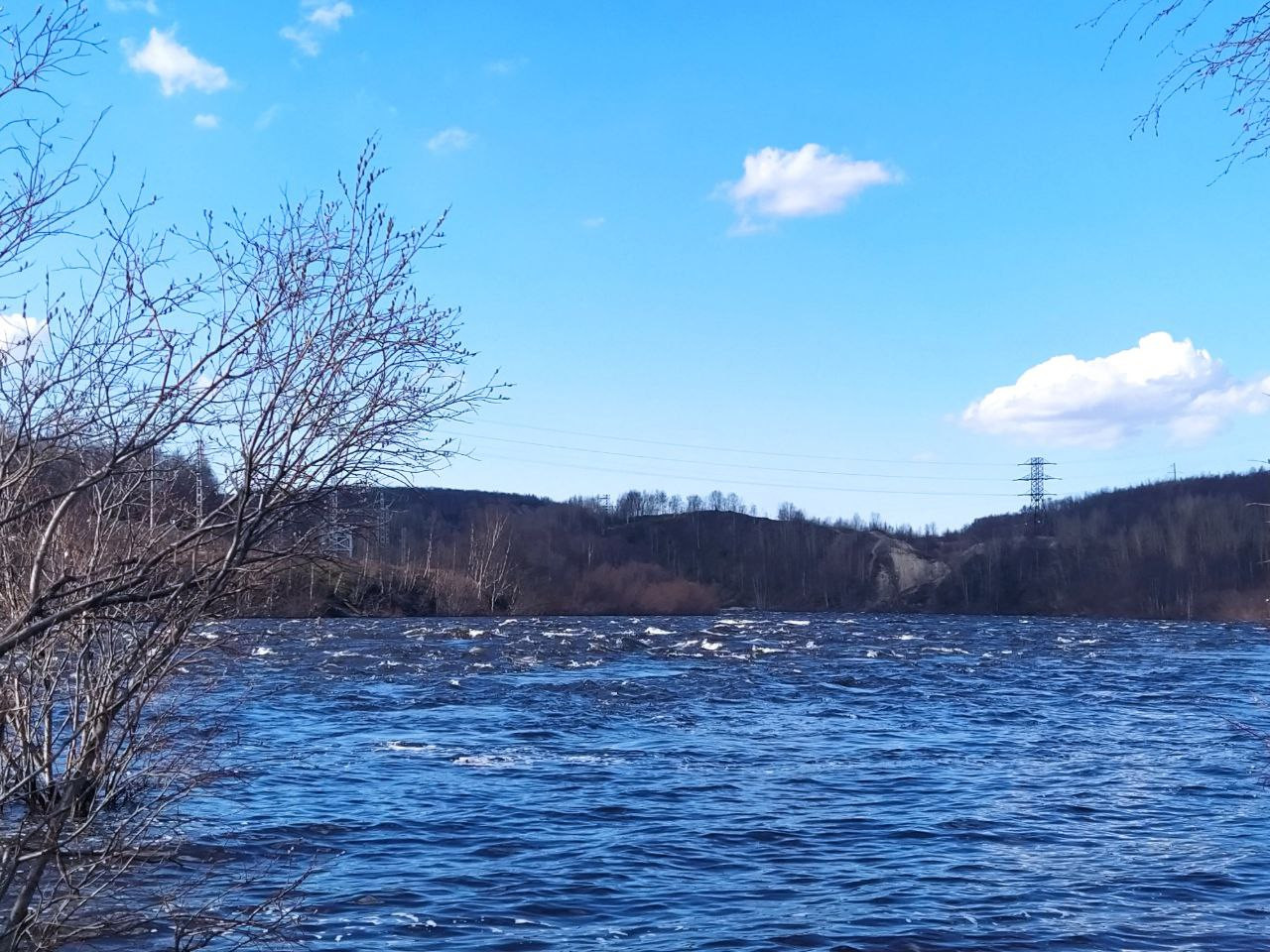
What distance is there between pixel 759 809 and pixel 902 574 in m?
95.7

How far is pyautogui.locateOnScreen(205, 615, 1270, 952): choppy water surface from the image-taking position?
9.62 metres

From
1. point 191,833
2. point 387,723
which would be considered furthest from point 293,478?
point 387,723

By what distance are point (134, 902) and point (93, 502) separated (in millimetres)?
3640

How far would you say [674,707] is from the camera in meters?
23.6

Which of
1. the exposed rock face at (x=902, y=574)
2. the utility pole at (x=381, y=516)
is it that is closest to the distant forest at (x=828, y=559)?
the exposed rock face at (x=902, y=574)

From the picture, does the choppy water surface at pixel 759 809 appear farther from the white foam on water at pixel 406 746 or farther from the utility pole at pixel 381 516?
the utility pole at pixel 381 516

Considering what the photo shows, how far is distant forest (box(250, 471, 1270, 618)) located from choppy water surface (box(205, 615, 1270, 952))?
34.5m

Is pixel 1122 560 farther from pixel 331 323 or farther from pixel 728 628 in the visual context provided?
pixel 331 323

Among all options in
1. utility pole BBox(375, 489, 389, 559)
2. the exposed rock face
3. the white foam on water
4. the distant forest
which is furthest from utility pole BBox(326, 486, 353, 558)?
the exposed rock face

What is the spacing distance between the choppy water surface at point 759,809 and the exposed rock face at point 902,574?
238ft

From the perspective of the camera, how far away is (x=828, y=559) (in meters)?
109

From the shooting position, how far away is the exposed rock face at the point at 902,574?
102 metres

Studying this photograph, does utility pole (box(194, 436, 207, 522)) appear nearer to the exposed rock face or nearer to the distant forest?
the distant forest

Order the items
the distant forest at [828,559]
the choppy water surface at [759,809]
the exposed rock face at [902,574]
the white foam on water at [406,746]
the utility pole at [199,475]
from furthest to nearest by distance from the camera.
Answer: the exposed rock face at [902,574] → the distant forest at [828,559] → the white foam on water at [406,746] → the choppy water surface at [759,809] → the utility pole at [199,475]
